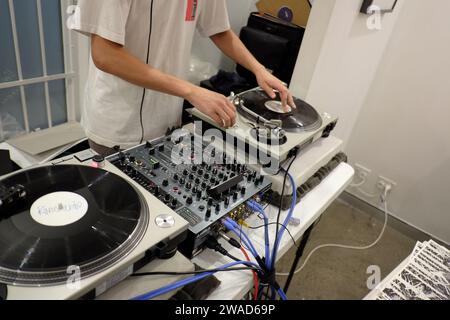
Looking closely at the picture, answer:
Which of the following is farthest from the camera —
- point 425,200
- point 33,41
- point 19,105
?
point 425,200

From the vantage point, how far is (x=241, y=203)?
878 millimetres

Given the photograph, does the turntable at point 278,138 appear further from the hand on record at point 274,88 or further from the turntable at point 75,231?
the turntable at point 75,231

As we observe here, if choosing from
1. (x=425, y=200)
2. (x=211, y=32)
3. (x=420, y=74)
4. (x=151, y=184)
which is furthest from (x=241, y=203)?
(x=425, y=200)

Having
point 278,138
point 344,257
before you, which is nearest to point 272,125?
point 278,138

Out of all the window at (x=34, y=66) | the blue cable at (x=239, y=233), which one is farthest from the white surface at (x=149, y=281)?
the window at (x=34, y=66)

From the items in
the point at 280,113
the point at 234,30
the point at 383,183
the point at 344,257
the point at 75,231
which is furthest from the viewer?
the point at 383,183

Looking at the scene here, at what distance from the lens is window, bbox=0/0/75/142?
60.9 inches

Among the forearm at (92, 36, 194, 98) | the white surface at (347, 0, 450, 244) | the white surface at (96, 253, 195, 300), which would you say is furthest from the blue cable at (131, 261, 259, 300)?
the white surface at (347, 0, 450, 244)

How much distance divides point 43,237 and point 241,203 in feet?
1.50

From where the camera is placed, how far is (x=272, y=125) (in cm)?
110

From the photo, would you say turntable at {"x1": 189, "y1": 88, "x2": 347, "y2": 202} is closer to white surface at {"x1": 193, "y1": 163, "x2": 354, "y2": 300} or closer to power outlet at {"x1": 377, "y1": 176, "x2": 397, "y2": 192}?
white surface at {"x1": 193, "y1": 163, "x2": 354, "y2": 300}

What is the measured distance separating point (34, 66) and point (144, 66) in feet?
3.57

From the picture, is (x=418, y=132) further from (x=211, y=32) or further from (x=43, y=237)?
(x=43, y=237)

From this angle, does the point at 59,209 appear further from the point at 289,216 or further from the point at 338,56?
the point at 338,56
